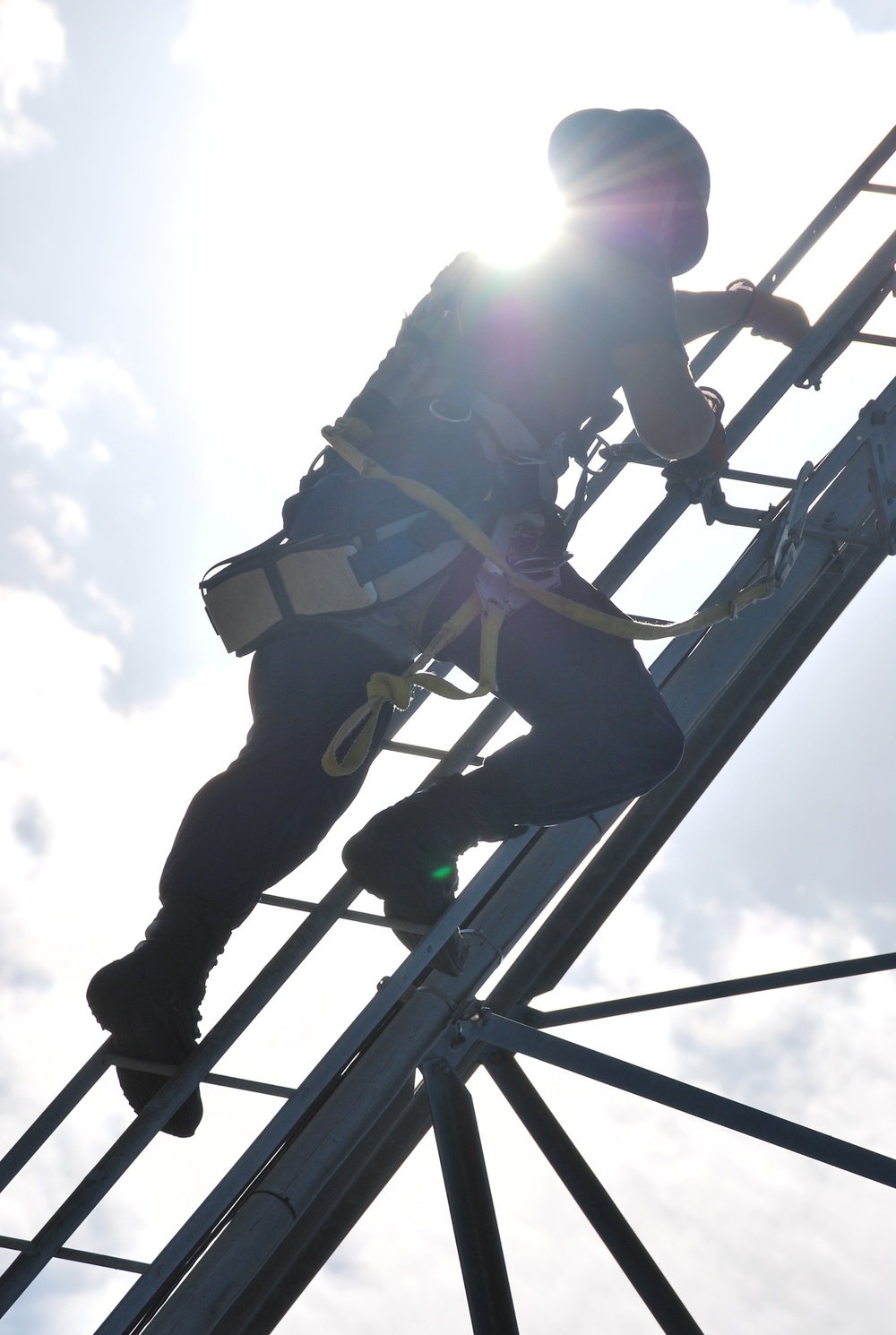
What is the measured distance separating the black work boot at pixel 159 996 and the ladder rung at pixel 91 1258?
0.34m

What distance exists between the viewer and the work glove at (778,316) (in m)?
4.18

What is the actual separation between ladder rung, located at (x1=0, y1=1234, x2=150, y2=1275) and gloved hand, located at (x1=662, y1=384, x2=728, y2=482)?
8.13 feet

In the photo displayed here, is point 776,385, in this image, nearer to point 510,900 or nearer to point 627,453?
point 627,453

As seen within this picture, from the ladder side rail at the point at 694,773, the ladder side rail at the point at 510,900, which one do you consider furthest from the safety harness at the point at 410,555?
the ladder side rail at the point at 694,773

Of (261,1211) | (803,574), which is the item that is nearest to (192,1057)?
(261,1211)

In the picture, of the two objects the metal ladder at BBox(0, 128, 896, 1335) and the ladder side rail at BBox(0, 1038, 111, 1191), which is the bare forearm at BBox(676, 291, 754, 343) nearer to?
the metal ladder at BBox(0, 128, 896, 1335)

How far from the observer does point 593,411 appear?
3416 millimetres

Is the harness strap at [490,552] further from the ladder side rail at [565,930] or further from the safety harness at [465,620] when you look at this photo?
the ladder side rail at [565,930]

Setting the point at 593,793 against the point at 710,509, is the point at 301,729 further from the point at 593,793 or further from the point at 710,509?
the point at 710,509

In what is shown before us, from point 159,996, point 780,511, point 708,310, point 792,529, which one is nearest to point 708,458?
point 792,529

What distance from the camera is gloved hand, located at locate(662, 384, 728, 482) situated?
11.6 feet

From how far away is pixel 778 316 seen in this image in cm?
418

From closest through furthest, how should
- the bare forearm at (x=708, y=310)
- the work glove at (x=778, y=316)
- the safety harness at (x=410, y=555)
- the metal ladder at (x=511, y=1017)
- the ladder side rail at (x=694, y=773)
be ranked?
the metal ladder at (x=511, y=1017) → the safety harness at (x=410, y=555) → the bare forearm at (x=708, y=310) → the work glove at (x=778, y=316) → the ladder side rail at (x=694, y=773)

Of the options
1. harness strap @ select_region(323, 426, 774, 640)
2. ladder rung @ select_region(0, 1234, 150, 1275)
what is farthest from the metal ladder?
harness strap @ select_region(323, 426, 774, 640)
